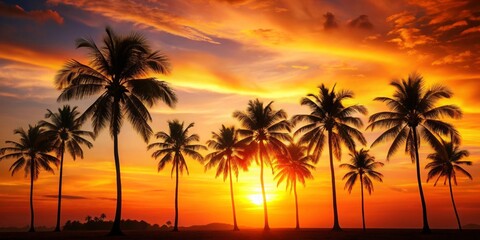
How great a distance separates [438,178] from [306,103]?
2533 cm

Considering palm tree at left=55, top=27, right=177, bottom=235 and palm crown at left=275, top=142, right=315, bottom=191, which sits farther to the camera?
palm crown at left=275, top=142, right=315, bottom=191

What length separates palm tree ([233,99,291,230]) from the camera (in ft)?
155

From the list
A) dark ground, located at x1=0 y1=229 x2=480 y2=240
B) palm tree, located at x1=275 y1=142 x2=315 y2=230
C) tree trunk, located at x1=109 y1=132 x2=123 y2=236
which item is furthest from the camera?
Result: palm tree, located at x1=275 y1=142 x2=315 y2=230

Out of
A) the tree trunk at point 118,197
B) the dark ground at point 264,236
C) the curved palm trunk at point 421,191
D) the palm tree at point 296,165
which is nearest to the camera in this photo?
the dark ground at point 264,236

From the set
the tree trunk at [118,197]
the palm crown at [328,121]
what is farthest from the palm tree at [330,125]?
the tree trunk at [118,197]

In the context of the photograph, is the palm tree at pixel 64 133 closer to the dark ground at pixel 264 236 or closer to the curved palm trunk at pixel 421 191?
the dark ground at pixel 264 236

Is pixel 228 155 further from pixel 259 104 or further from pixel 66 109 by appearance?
pixel 66 109

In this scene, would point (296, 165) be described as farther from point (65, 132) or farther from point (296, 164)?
point (65, 132)

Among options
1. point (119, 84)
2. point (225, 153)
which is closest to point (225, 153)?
point (225, 153)

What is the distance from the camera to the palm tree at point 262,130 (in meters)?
47.2

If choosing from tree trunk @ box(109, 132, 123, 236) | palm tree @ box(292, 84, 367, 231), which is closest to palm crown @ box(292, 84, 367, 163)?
palm tree @ box(292, 84, 367, 231)

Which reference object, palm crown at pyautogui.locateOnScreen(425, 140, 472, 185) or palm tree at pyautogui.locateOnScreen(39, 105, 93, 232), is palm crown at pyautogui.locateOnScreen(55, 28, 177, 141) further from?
palm crown at pyautogui.locateOnScreen(425, 140, 472, 185)

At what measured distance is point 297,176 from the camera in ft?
211

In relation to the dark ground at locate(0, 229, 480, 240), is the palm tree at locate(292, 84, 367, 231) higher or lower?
higher
